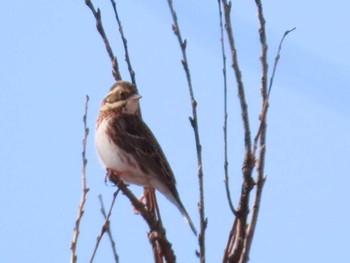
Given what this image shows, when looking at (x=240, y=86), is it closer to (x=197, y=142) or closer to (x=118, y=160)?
(x=197, y=142)

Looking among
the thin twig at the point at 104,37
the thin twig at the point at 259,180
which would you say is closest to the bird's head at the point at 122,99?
the thin twig at the point at 104,37

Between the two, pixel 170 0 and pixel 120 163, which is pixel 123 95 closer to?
pixel 120 163

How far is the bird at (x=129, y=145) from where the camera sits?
7277 millimetres

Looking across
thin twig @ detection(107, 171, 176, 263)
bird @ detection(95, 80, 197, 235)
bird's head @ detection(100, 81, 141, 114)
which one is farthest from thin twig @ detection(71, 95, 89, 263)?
bird's head @ detection(100, 81, 141, 114)

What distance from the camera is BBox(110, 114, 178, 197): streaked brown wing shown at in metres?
7.56

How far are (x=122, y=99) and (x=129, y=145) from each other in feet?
1.67

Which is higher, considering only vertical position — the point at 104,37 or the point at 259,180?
the point at 104,37

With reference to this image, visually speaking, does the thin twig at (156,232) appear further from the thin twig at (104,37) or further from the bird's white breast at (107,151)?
the bird's white breast at (107,151)

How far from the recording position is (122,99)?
26.5 ft

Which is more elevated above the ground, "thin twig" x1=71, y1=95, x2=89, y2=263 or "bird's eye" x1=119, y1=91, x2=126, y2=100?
"bird's eye" x1=119, y1=91, x2=126, y2=100

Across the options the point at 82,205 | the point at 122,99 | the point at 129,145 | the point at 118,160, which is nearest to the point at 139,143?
the point at 129,145

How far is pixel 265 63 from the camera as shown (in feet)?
14.2

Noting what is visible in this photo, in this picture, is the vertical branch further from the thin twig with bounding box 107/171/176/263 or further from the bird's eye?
the bird's eye

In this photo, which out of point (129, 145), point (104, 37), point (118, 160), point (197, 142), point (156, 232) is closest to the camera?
point (197, 142)
